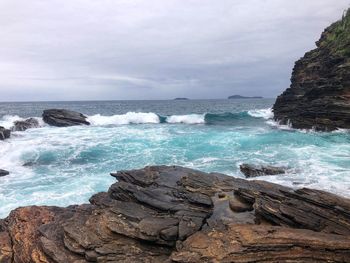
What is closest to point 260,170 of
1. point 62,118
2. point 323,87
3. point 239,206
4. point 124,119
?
point 239,206

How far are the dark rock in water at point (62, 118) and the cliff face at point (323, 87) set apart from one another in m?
27.0

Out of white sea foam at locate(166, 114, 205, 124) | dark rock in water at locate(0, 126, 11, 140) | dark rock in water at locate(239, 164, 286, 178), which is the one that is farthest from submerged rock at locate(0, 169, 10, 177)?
white sea foam at locate(166, 114, 205, 124)

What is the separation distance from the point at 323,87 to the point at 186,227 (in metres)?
33.8

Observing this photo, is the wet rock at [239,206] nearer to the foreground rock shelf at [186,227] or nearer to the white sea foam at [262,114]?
the foreground rock shelf at [186,227]

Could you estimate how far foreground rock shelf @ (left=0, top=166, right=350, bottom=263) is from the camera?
8.03 metres

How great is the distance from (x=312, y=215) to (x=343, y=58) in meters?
35.0

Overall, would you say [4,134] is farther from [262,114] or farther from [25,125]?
[262,114]

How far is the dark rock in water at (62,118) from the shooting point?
50691 millimetres

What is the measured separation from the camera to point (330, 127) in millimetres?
35344

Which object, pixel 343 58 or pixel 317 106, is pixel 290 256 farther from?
pixel 343 58

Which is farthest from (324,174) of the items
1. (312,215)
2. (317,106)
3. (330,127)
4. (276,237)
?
(317,106)

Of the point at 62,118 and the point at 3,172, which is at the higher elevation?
the point at 62,118

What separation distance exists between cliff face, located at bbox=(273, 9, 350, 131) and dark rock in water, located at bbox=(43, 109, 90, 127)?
2703cm

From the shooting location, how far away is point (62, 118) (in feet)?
169
